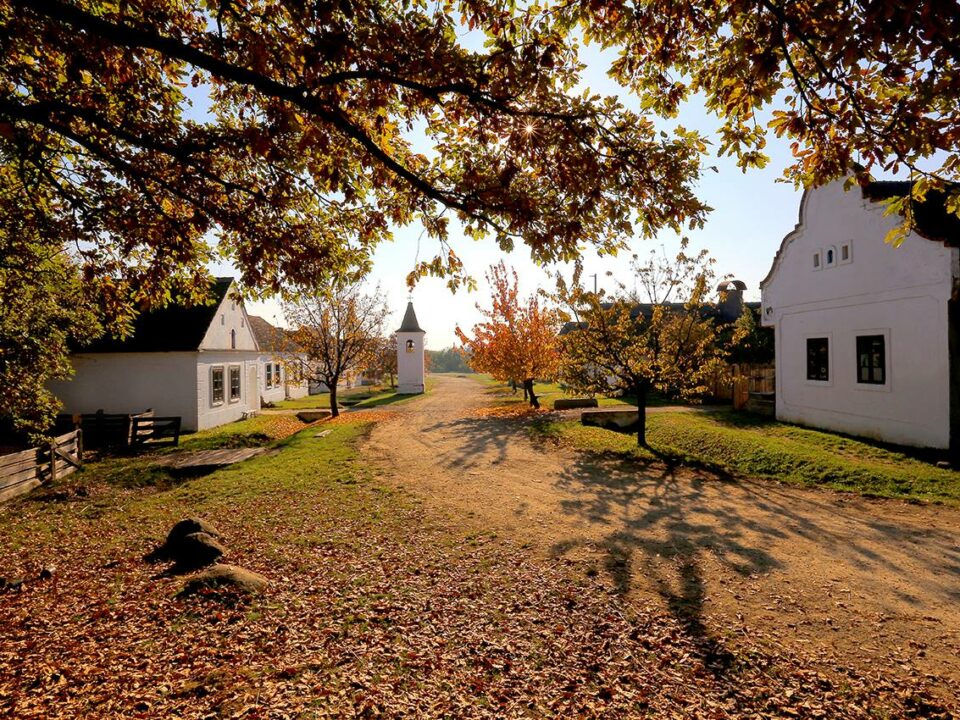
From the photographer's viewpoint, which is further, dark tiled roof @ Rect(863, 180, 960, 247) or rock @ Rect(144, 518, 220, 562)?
dark tiled roof @ Rect(863, 180, 960, 247)

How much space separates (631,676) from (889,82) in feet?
19.5

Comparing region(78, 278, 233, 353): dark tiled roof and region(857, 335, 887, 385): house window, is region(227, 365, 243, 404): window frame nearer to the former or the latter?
region(78, 278, 233, 353): dark tiled roof

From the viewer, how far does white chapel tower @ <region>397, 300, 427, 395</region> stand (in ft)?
120

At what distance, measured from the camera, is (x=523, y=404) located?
2572 centimetres

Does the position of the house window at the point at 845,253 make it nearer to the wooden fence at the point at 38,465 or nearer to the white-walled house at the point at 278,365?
the white-walled house at the point at 278,365

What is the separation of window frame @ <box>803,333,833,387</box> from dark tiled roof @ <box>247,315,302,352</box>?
21.0 meters

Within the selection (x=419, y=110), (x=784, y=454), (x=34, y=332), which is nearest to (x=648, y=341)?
(x=784, y=454)

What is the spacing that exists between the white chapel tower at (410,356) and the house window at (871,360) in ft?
92.2

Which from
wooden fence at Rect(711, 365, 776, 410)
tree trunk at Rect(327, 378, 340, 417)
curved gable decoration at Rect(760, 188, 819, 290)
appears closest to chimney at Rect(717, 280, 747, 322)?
wooden fence at Rect(711, 365, 776, 410)

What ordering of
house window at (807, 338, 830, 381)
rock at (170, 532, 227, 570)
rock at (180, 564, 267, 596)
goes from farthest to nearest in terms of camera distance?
house window at (807, 338, 830, 381) < rock at (170, 532, 227, 570) < rock at (180, 564, 267, 596)

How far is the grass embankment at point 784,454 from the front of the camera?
9.88 metres

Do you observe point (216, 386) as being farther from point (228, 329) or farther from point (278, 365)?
point (278, 365)

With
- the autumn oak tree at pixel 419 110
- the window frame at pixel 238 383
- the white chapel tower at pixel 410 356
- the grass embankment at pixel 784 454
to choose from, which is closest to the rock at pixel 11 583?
the autumn oak tree at pixel 419 110

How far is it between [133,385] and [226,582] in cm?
1742
